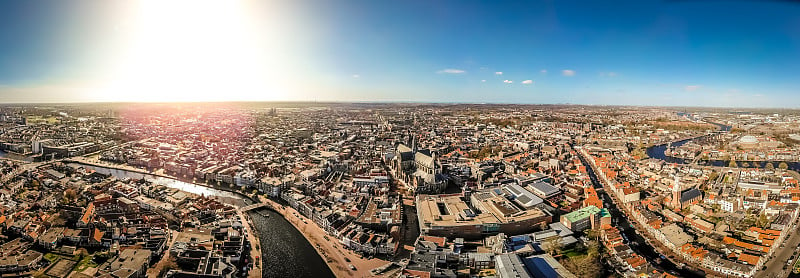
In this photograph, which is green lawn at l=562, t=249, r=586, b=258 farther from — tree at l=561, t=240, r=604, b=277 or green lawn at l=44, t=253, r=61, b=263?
green lawn at l=44, t=253, r=61, b=263

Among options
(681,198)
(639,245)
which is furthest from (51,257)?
(681,198)

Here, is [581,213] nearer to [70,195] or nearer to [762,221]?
[762,221]

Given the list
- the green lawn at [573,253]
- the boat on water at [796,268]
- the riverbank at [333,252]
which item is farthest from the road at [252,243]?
the boat on water at [796,268]

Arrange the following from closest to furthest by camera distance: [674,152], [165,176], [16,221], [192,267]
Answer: [192,267] < [16,221] < [165,176] < [674,152]

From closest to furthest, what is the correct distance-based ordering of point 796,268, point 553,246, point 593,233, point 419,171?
point 796,268, point 553,246, point 593,233, point 419,171

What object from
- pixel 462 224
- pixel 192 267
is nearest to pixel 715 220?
pixel 462 224

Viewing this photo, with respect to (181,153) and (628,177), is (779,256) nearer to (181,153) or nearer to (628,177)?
(628,177)

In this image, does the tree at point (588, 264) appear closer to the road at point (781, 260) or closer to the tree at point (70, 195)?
the road at point (781, 260)
